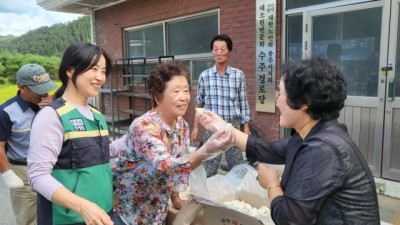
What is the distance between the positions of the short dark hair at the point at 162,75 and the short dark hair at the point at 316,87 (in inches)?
23.9

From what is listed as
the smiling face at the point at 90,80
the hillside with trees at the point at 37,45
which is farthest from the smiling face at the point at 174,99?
the hillside with trees at the point at 37,45

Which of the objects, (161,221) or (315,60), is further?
(161,221)

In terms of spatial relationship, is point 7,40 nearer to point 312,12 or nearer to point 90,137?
point 312,12

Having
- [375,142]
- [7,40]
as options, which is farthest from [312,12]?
[7,40]

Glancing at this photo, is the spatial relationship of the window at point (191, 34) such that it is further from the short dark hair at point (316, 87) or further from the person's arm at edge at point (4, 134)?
the short dark hair at point (316, 87)

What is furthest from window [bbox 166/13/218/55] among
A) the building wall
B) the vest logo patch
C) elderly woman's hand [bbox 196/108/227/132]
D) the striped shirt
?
the vest logo patch

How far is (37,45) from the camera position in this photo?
13.0 meters

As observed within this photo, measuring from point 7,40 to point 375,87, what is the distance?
1403 centimetres

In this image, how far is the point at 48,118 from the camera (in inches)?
51.7

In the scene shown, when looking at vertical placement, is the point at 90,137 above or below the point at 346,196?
above

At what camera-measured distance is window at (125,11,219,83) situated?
5789 millimetres

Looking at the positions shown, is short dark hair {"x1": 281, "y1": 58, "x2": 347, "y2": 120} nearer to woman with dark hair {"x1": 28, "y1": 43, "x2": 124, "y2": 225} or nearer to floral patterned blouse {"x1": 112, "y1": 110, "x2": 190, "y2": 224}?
floral patterned blouse {"x1": 112, "y1": 110, "x2": 190, "y2": 224}

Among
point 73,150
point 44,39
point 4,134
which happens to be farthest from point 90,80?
point 44,39

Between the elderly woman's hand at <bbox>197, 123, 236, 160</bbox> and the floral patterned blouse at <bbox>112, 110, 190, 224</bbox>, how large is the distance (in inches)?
4.2
